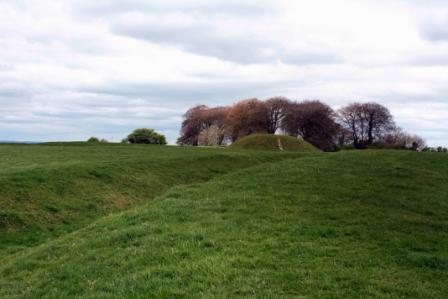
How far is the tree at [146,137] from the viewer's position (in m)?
64.9

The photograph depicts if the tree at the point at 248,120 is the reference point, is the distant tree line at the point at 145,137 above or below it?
below

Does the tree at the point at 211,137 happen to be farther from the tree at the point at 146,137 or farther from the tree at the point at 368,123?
the tree at the point at 368,123

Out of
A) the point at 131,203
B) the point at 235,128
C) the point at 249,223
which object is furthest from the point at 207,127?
the point at 249,223

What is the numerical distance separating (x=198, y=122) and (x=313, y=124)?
23749mm

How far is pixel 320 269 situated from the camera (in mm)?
7246

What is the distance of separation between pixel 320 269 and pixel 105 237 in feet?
15.2

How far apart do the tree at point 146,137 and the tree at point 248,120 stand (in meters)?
17.0

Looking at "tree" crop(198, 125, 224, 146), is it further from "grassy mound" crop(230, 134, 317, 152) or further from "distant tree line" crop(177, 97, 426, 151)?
"grassy mound" crop(230, 134, 317, 152)

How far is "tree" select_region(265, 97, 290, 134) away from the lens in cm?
7944

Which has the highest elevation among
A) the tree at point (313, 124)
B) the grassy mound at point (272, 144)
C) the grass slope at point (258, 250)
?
the tree at point (313, 124)

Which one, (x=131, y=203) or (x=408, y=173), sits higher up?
(x=408, y=173)

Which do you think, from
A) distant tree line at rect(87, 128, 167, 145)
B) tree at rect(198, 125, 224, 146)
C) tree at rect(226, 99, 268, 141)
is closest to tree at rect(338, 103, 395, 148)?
tree at rect(226, 99, 268, 141)

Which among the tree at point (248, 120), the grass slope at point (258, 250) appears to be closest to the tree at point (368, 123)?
the tree at point (248, 120)

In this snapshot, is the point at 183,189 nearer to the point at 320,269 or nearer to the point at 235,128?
the point at 320,269
